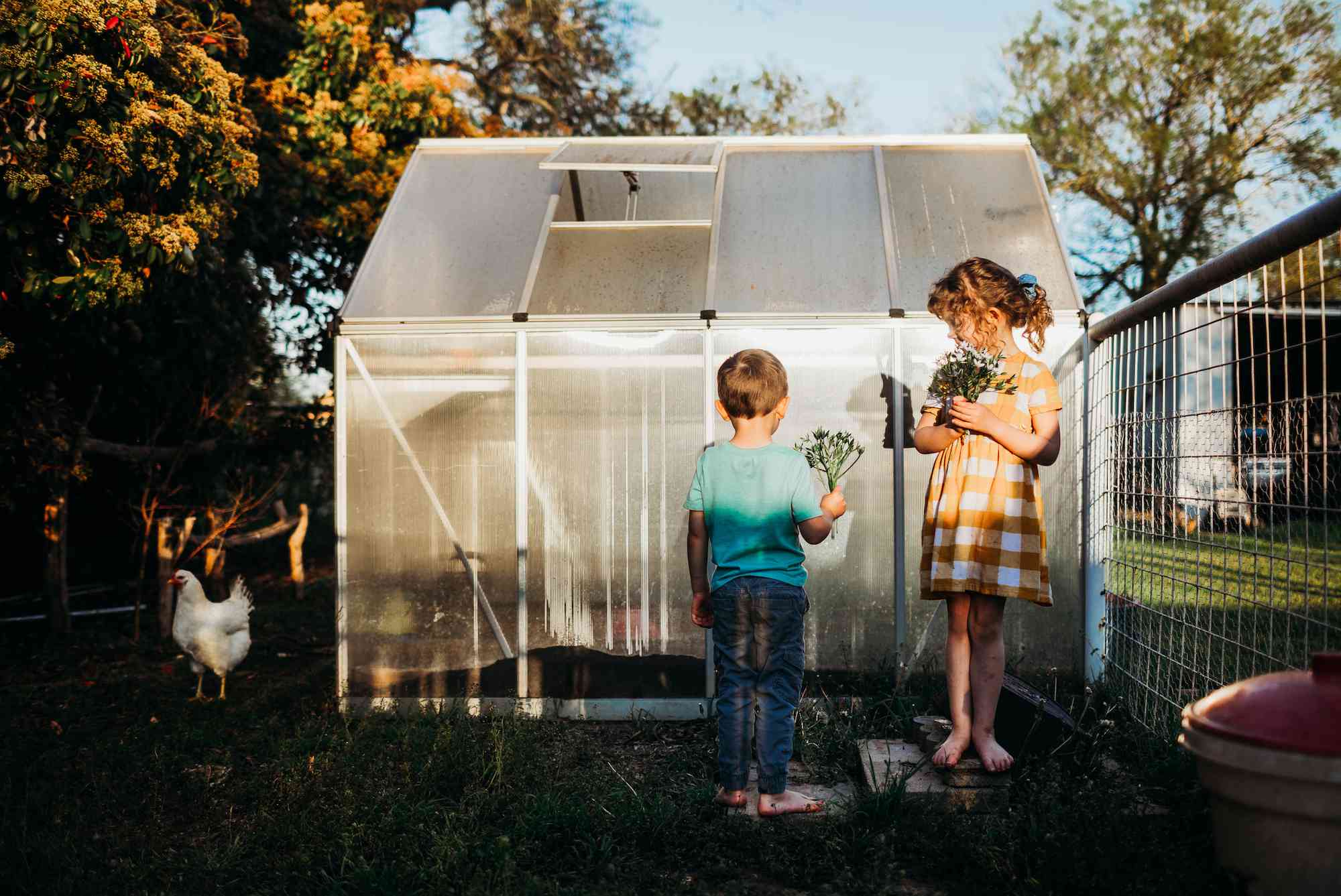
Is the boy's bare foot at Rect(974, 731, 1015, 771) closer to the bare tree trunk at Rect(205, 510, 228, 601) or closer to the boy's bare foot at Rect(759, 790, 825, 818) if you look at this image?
the boy's bare foot at Rect(759, 790, 825, 818)

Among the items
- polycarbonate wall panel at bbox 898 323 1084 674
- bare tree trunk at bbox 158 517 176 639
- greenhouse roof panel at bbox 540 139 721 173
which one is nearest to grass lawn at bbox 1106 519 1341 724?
polycarbonate wall panel at bbox 898 323 1084 674

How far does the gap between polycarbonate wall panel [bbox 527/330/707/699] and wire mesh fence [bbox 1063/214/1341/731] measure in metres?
1.85

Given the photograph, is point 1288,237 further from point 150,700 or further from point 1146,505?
point 150,700

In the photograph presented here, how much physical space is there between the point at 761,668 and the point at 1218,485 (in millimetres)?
1537

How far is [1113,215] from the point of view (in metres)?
18.4

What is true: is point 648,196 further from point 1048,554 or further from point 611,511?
point 1048,554

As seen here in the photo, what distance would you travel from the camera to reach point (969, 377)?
3.24 metres

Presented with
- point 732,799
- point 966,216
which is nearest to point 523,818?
point 732,799

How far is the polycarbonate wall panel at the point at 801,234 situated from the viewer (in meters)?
4.96

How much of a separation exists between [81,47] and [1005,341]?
405 centimetres

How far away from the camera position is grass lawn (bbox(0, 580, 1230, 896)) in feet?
9.14

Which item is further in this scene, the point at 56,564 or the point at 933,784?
the point at 56,564

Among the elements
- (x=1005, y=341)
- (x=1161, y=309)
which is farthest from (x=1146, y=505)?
(x=1005, y=341)

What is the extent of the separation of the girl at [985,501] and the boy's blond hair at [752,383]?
0.53 meters
